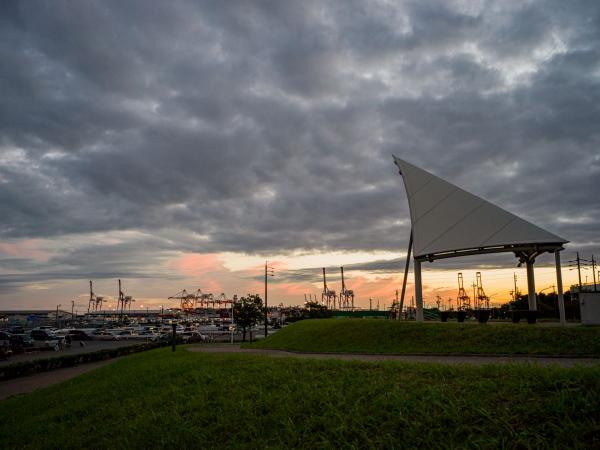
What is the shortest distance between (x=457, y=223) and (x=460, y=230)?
0.69 meters

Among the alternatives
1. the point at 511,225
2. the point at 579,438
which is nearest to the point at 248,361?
the point at 579,438

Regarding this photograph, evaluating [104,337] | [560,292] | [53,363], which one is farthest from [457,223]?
[104,337]

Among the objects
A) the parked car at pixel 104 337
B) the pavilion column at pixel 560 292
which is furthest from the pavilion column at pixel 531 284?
the parked car at pixel 104 337

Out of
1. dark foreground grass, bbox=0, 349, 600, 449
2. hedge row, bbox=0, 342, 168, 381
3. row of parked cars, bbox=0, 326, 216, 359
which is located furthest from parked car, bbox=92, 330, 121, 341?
dark foreground grass, bbox=0, 349, 600, 449

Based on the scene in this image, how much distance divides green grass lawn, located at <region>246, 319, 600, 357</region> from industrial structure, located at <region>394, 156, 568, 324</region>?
302cm

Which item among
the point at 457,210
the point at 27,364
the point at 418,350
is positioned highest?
the point at 457,210

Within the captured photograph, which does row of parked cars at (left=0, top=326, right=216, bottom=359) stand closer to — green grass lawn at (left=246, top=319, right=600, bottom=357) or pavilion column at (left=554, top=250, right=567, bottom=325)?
green grass lawn at (left=246, top=319, right=600, bottom=357)

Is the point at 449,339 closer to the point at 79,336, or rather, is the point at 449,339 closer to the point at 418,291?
the point at 418,291

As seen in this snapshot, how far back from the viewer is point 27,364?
2734cm

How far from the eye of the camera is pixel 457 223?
82.4 feet

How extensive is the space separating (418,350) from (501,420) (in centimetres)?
1330

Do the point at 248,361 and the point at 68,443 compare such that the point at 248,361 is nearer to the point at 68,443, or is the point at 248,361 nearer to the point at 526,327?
the point at 68,443

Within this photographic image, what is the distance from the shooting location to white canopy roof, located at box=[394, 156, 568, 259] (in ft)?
73.8

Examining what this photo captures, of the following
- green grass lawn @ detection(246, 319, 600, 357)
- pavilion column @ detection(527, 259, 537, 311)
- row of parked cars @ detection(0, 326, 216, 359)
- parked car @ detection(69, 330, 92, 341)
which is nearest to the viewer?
green grass lawn @ detection(246, 319, 600, 357)
